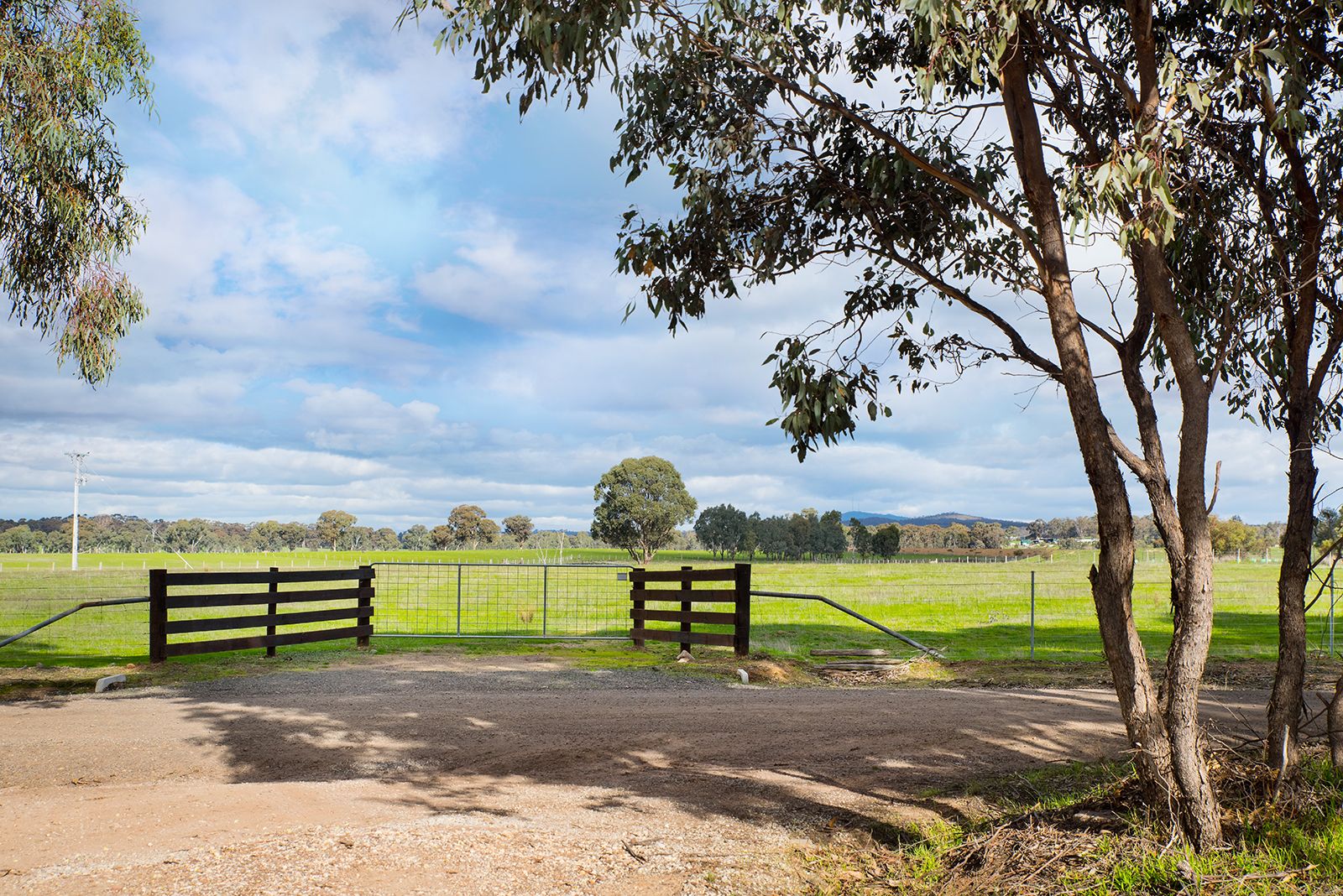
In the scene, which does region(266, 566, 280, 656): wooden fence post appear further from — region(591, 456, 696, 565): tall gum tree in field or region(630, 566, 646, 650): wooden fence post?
region(591, 456, 696, 565): tall gum tree in field

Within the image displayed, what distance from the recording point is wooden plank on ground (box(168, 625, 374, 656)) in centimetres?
1279

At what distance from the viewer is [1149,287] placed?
5250 millimetres

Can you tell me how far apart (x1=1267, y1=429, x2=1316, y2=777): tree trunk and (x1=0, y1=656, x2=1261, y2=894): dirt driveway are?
2.05 metres

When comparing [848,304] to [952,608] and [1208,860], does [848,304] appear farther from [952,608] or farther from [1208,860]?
[952,608]

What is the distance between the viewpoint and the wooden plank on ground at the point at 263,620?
482 inches

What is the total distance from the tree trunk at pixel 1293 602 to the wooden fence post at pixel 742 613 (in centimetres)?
787

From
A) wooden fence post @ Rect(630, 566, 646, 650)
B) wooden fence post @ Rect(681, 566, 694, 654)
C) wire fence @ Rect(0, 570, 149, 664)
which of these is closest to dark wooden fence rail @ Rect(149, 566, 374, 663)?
wire fence @ Rect(0, 570, 149, 664)

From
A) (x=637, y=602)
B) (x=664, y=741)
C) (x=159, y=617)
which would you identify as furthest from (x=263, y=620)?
(x=664, y=741)

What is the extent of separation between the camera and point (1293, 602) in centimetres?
564

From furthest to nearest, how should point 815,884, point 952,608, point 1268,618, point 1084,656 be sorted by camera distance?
point 952,608, point 1268,618, point 1084,656, point 815,884

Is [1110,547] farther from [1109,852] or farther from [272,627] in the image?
[272,627]

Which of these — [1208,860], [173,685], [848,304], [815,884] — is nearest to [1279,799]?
[1208,860]

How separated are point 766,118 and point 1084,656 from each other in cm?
1229

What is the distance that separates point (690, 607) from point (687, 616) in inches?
5.4
